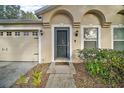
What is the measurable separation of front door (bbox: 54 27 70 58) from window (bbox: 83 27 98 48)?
109cm

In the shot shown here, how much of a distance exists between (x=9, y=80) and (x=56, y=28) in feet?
17.2

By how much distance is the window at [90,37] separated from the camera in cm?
1205

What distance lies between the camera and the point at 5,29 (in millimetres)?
12398

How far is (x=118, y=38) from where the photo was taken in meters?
12.3

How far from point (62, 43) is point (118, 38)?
3452 mm

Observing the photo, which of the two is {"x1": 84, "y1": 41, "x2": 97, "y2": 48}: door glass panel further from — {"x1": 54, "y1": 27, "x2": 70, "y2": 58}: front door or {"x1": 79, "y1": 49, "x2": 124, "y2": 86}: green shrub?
{"x1": 79, "y1": 49, "x2": 124, "y2": 86}: green shrub

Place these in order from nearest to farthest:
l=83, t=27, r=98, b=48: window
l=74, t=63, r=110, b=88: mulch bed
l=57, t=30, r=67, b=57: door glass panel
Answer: l=74, t=63, r=110, b=88: mulch bed < l=83, t=27, r=98, b=48: window < l=57, t=30, r=67, b=57: door glass panel

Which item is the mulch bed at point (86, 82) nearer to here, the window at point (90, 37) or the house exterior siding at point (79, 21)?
the house exterior siding at point (79, 21)

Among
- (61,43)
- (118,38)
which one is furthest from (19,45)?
(118,38)

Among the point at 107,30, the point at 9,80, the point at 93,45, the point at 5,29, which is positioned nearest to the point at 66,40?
the point at 93,45

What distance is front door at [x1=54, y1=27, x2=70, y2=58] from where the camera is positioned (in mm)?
12073

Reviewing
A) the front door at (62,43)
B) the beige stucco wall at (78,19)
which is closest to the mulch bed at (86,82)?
the beige stucco wall at (78,19)

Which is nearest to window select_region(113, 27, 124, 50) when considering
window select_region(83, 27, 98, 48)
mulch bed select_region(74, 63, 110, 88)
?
window select_region(83, 27, 98, 48)

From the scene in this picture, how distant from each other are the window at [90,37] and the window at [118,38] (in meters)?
1.15
